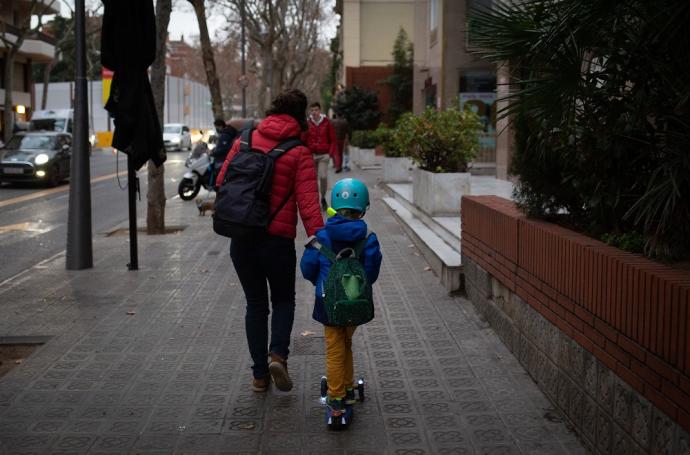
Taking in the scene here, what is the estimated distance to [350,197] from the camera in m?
4.94

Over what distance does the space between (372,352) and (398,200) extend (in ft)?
36.9

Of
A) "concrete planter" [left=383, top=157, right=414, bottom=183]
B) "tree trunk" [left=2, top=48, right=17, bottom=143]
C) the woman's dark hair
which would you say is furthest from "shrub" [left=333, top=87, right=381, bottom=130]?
the woman's dark hair

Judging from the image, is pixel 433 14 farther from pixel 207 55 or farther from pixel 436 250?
pixel 436 250

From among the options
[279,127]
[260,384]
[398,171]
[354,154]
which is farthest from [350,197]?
[354,154]

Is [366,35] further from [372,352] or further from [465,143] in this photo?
[372,352]

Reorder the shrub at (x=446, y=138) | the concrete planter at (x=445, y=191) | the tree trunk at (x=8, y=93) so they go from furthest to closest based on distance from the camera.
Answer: the tree trunk at (x=8, y=93) < the shrub at (x=446, y=138) < the concrete planter at (x=445, y=191)

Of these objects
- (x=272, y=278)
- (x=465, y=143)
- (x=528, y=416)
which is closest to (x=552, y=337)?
(x=528, y=416)

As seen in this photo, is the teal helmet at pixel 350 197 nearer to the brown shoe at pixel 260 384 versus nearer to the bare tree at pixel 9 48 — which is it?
the brown shoe at pixel 260 384

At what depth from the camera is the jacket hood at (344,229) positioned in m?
4.92

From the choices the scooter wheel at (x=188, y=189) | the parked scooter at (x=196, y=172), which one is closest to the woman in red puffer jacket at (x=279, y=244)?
the parked scooter at (x=196, y=172)

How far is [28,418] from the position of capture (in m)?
5.14

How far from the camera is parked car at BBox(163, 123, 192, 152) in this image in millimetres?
54206

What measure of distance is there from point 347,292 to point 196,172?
15485 mm

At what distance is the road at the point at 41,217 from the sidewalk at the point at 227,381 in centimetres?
282
